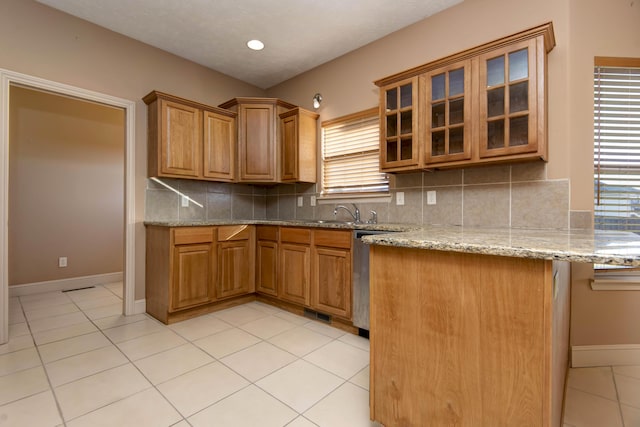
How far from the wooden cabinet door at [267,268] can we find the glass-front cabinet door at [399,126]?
147 cm

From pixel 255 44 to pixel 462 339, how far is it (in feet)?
10.8

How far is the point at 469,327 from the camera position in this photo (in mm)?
1108

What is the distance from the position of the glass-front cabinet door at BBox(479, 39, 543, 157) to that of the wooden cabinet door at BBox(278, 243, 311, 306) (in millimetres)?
1758

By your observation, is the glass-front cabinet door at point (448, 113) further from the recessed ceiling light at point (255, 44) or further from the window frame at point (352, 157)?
the recessed ceiling light at point (255, 44)

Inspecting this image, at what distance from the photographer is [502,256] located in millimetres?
1048

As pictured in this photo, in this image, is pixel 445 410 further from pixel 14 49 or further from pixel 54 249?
pixel 54 249

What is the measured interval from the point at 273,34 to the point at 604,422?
12.3 feet

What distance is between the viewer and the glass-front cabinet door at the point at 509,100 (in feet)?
6.30

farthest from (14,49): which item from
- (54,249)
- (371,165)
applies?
(371,165)

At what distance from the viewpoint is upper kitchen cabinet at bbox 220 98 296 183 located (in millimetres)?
3559

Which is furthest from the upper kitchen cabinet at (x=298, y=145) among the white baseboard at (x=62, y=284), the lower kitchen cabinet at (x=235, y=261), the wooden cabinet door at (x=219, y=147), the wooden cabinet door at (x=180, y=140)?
the white baseboard at (x=62, y=284)

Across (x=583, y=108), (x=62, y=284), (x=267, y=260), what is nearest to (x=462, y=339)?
(x=583, y=108)

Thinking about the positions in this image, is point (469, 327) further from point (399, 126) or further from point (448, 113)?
point (399, 126)

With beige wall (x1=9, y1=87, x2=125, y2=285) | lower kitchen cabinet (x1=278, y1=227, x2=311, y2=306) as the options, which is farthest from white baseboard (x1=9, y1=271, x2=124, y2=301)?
lower kitchen cabinet (x1=278, y1=227, x2=311, y2=306)
